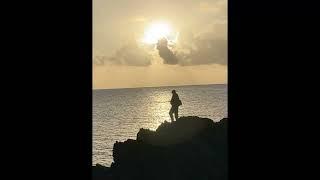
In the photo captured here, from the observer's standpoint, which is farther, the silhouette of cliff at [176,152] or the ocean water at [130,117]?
the ocean water at [130,117]

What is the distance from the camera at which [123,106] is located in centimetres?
18862

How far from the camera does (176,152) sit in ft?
84.7

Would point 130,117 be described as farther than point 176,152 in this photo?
Yes

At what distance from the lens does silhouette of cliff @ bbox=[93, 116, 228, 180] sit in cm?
2431

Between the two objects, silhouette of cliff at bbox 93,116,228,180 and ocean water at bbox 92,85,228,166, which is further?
ocean water at bbox 92,85,228,166

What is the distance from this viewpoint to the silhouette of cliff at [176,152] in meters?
24.3

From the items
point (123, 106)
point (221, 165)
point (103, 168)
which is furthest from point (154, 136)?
point (123, 106)
